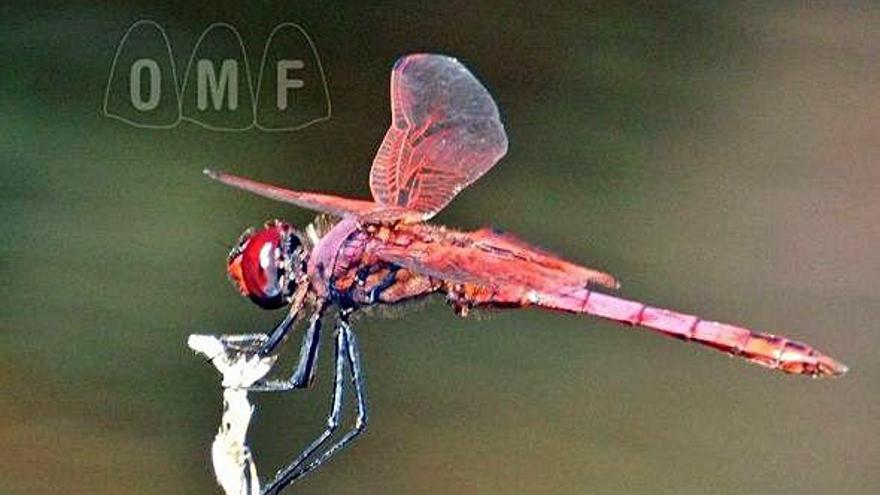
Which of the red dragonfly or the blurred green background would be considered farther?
the blurred green background

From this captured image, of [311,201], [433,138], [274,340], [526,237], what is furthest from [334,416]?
[526,237]

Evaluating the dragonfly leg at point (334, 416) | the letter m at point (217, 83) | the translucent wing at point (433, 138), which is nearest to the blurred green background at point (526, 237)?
the letter m at point (217, 83)

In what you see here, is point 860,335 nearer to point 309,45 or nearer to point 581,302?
point 581,302

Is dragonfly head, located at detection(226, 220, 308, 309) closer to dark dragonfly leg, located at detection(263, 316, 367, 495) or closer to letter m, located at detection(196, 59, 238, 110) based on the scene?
dark dragonfly leg, located at detection(263, 316, 367, 495)

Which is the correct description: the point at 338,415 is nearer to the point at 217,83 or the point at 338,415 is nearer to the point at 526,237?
the point at 526,237

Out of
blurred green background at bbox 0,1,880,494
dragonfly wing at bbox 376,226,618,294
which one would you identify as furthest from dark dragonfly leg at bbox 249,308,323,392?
blurred green background at bbox 0,1,880,494

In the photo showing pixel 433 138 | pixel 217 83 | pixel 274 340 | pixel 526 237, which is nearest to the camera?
pixel 274 340
